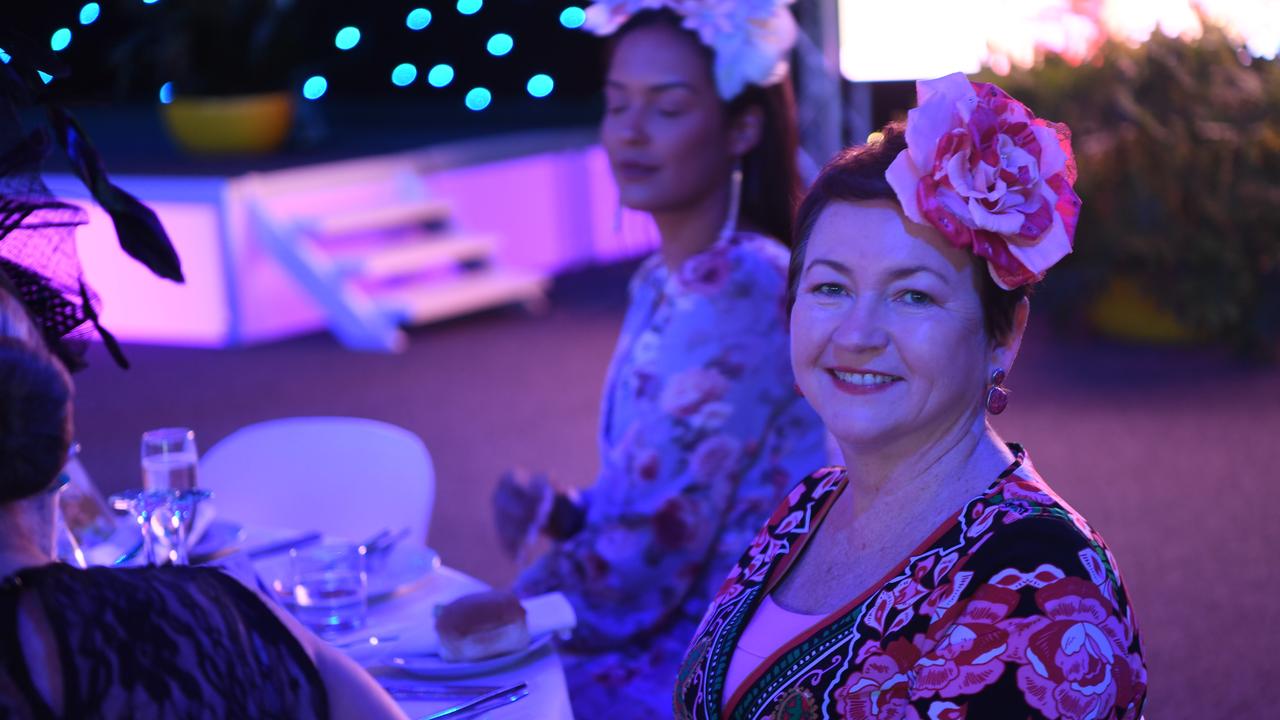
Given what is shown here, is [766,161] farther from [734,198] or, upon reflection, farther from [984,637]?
[984,637]

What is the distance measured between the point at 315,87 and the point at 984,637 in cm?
1153

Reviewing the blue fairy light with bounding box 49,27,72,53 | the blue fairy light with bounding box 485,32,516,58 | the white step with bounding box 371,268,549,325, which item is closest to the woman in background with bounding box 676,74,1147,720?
the white step with bounding box 371,268,549,325

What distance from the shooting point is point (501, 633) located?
6.00ft

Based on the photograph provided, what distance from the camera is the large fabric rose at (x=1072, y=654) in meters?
1.30

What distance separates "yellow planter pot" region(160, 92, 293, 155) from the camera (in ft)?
28.9

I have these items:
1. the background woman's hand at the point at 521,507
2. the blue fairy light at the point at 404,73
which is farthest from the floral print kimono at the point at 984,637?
the blue fairy light at the point at 404,73

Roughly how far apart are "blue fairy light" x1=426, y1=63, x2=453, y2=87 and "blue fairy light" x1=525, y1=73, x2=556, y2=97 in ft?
2.40

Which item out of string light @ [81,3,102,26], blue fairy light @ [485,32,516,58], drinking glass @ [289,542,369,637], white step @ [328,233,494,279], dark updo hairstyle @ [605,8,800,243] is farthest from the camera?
string light @ [81,3,102,26]

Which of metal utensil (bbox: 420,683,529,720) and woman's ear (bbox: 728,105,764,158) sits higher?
woman's ear (bbox: 728,105,764,158)

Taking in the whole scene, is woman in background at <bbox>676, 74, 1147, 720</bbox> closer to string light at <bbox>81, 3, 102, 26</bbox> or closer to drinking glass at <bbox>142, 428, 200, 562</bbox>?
drinking glass at <bbox>142, 428, 200, 562</bbox>

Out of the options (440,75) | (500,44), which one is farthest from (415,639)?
(440,75)

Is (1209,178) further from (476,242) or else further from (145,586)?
(145,586)

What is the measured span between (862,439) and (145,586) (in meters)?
0.78

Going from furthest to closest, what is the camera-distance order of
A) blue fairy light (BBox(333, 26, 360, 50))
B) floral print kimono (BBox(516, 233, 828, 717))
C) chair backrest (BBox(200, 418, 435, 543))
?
1. blue fairy light (BBox(333, 26, 360, 50))
2. chair backrest (BBox(200, 418, 435, 543))
3. floral print kimono (BBox(516, 233, 828, 717))
